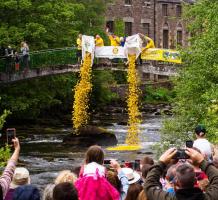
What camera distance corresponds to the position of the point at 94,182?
953cm

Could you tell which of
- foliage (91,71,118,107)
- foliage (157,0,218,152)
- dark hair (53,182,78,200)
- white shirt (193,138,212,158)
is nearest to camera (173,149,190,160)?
dark hair (53,182,78,200)

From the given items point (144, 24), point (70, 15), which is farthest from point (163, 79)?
point (70, 15)

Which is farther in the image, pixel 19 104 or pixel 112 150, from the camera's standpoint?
pixel 19 104

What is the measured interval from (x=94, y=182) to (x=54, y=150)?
2828 cm

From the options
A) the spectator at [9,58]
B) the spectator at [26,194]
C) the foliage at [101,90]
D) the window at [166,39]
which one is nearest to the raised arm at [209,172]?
the spectator at [26,194]

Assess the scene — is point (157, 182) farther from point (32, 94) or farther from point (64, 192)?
point (32, 94)

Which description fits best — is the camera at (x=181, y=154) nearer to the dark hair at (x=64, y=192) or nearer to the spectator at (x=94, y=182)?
the dark hair at (x=64, y=192)

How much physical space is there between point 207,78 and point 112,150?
12501 mm

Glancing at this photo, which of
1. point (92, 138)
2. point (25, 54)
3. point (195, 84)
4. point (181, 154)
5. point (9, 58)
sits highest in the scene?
point (181, 154)

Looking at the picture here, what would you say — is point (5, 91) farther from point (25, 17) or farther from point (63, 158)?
point (63, 158)

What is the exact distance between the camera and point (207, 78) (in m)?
25.8

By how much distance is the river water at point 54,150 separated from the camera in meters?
30.3

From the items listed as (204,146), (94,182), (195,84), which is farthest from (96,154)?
(195,84)

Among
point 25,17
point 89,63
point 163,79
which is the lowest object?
point 163,79
